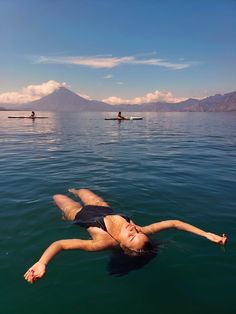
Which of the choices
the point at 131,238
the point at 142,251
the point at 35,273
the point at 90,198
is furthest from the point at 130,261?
the point at 90,198

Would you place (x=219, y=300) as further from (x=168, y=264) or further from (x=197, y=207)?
(x=197, y=207)

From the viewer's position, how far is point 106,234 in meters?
7.13

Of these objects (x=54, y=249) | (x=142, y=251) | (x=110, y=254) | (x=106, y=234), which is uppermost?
(x=54, y=249)

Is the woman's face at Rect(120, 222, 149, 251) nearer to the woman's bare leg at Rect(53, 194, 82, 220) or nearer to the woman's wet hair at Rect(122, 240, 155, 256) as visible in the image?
the woman's wet hair at Rect(122, 240, 155, 256)

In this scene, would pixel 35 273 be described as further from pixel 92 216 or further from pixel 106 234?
pixel 92 216

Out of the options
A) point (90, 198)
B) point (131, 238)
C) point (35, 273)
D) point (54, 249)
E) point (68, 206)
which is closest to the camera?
point (35, 273)

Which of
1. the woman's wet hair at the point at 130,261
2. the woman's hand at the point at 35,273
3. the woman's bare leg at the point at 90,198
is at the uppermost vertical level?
the woman's bare leg at the point at 90,198

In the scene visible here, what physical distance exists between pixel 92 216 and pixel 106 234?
3.36ft

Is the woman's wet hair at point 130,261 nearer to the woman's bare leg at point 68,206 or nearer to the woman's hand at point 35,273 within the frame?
the woman's hand at point 35,273

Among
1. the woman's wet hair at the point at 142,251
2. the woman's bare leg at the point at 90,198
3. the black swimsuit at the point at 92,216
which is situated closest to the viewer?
the woman's wet hair at the point at 142,251

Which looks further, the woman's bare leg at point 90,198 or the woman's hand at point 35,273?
the woman's bare leg at point 90,198

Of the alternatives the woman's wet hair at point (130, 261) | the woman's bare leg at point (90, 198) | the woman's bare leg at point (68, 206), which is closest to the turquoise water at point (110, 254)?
the woman's wet hair at point (130, 261)

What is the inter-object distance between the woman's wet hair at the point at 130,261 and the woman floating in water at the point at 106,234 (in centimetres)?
2

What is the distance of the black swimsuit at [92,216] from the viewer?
25.0ft
